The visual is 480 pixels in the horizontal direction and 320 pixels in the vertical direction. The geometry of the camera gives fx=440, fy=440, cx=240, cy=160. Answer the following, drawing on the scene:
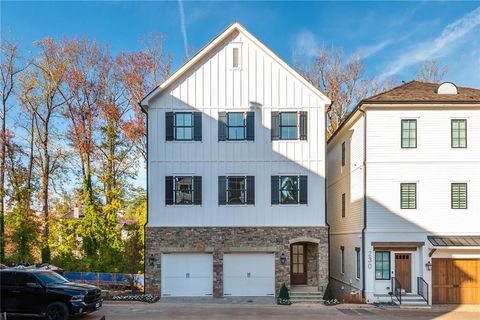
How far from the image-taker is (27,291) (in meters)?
14.5

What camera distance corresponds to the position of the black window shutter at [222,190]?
69.4 ft

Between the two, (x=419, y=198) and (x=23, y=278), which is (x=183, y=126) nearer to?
(x=23, y=278)

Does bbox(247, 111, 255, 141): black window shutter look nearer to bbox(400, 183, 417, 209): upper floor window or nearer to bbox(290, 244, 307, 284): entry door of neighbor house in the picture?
bbox(290, 244, 307, 284): entry door of neighbor house

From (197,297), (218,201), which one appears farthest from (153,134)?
(197,297)

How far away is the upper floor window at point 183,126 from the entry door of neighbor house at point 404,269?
430 inches

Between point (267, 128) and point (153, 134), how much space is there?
18.2 ft

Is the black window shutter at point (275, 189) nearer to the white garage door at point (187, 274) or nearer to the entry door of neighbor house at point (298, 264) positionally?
Answer: the entry door of neighbor house at point (298, 264)

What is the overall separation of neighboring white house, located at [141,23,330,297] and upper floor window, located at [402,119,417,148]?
3740 mm

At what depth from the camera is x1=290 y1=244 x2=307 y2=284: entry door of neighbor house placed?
2272 cm

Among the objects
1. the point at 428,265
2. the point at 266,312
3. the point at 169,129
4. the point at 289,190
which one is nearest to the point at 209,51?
the point at 169,129

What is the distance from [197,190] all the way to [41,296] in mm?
8601

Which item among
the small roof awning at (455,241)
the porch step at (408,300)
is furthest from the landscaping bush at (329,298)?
the small roof awning at (455,241)

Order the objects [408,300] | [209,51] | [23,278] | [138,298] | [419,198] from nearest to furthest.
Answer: [23,278] < [408,300] < [138,298] < [419,198] < [209,51]

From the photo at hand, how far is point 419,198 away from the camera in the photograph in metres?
20.3
